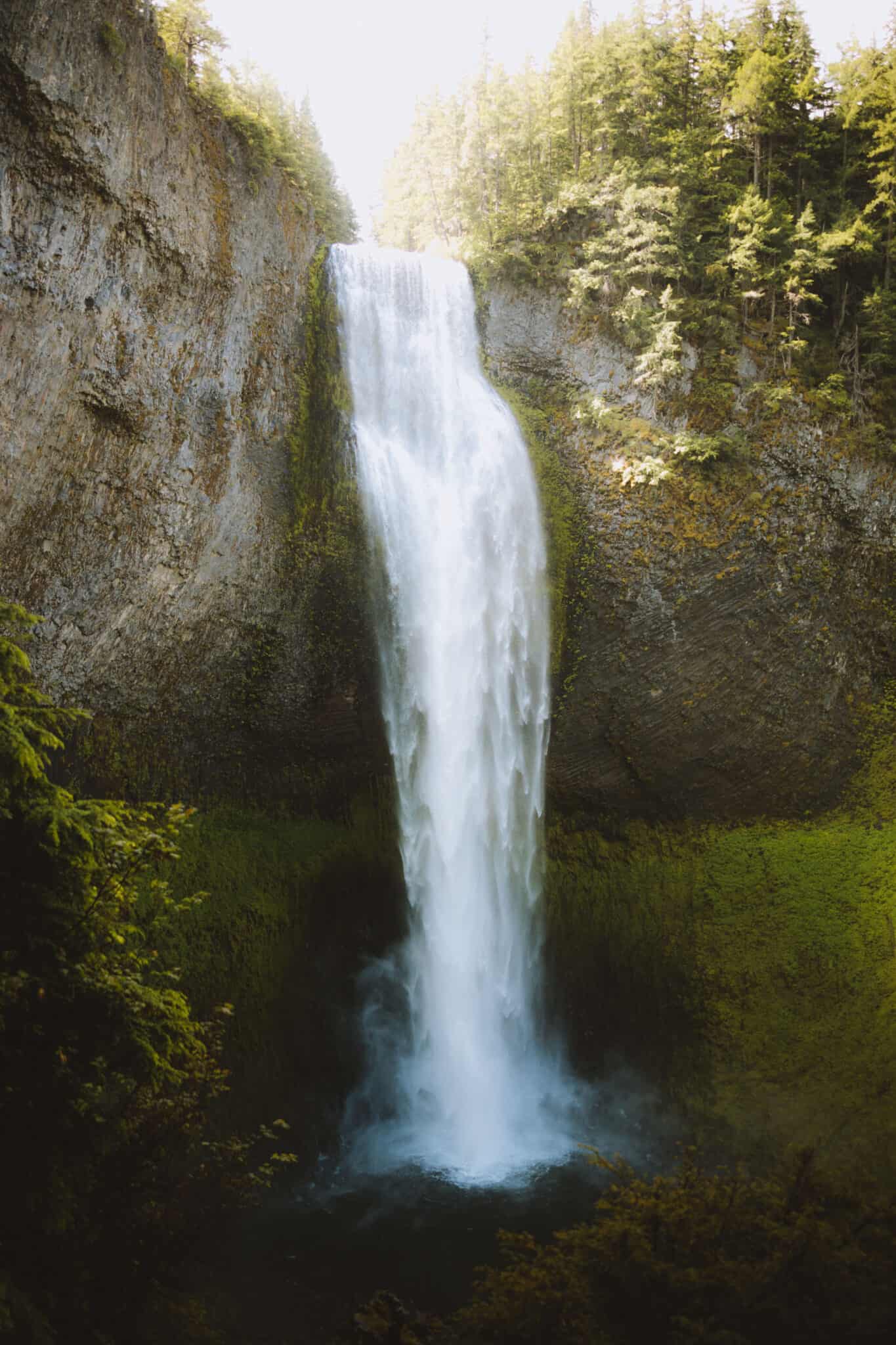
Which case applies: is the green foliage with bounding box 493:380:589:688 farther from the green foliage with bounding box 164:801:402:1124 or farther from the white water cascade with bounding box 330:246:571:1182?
the green foliage with bounding box 164:801:402:1124

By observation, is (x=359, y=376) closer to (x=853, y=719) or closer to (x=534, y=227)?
(x=534, y=227)

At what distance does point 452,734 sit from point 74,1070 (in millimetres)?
8241

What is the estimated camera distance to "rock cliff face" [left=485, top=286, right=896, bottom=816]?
45.3 feet

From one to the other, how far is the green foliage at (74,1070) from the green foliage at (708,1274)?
7.11 feet

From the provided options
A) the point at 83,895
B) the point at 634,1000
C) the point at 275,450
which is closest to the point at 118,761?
the point at 275,450

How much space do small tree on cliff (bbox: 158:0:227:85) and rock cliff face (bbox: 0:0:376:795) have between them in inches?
49.2

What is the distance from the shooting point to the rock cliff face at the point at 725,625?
13.8 m

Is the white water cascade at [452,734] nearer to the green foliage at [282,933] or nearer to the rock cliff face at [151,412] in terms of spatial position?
the green foliage at [282,933]

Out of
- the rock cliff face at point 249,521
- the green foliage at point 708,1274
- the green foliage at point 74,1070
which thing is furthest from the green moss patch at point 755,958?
the green foliage at point 74,1070

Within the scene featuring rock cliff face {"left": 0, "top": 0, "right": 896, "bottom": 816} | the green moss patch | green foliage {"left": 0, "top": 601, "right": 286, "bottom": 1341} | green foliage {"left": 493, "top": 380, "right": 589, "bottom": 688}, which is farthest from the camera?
green foliage {"left": 493, "top": 380, "right": 589, "bottom": 688}

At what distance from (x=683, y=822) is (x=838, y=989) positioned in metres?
3.23

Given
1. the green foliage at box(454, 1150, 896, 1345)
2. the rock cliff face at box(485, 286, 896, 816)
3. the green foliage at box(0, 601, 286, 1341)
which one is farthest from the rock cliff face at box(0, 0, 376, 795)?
the green foliage at box(454, 1150, 896, 1345)

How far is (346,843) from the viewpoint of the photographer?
532 inches

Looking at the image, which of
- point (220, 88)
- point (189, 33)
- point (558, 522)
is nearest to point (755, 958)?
point (558, 522)
